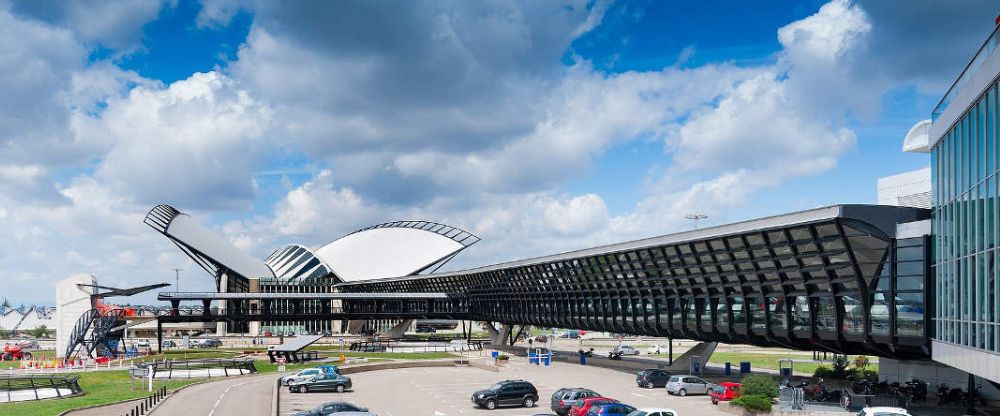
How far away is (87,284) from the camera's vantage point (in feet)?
296

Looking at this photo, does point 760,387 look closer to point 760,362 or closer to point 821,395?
point 821,395

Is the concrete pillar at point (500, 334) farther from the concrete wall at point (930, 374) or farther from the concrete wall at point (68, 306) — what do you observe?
the concrete wall at point (930, 374)

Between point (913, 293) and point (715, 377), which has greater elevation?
point (913, 293)

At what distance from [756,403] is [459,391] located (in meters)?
19.8

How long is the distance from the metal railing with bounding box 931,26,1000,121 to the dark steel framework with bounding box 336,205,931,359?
26.5 ft

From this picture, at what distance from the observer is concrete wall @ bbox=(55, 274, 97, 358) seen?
8731cm

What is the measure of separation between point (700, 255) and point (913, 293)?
645 inches

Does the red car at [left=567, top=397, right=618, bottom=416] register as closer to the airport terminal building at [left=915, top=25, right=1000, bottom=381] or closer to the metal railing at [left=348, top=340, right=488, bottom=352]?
the airport terminal building at [left=915, top=25, right=1000, bottom=381]

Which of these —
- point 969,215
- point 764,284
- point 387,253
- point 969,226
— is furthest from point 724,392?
point 387,253

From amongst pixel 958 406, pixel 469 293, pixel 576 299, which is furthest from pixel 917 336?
pixel 469 293

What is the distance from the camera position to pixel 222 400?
46.2 meters

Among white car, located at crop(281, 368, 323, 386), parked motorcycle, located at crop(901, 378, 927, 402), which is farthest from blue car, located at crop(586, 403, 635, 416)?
white car, located at crop(281, 368, 323, 386)

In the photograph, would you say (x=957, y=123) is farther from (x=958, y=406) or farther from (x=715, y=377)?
(x=715, y=377)

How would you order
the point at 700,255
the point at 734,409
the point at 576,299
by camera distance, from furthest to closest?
the point at 576,299 → the point at 700,255 → the point at 734,409
